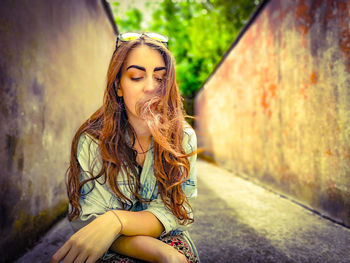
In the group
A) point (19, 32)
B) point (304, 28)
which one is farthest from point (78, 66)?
point (304, 28)

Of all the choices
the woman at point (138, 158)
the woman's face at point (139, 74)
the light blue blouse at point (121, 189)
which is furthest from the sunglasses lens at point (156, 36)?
the light blue blouse at point (121, 189)

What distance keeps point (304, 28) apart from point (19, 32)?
313cm

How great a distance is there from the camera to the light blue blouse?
3.52 ft

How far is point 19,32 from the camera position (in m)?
1.76

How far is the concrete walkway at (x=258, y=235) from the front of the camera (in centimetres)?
183

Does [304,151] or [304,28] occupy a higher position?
[304,28]

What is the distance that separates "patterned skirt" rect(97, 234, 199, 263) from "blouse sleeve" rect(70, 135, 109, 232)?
0.66 ft

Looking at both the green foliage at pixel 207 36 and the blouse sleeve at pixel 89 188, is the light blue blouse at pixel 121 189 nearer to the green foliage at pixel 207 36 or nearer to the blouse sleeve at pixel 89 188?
the blouse sleeve at pixel 89 188

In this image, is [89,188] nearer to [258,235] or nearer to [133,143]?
[133,143]

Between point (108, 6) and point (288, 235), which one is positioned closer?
point (288, 235)

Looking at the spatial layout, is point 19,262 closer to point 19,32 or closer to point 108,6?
point 19,32

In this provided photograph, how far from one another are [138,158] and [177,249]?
1.64 feet

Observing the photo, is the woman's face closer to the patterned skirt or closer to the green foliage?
the patterned skirt

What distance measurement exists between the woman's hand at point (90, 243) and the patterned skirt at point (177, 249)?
0.15 m
